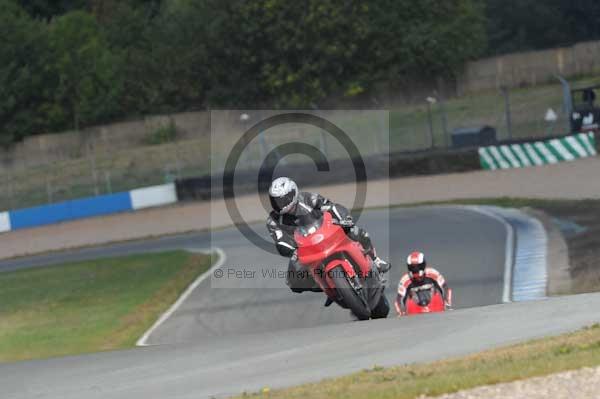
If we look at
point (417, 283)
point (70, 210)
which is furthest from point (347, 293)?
point (70, 210)

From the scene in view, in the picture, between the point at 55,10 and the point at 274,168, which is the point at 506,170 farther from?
the point at 55,10

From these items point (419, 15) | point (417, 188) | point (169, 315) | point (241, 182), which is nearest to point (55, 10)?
point (419, 15)

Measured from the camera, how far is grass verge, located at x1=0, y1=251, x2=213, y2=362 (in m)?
14.2

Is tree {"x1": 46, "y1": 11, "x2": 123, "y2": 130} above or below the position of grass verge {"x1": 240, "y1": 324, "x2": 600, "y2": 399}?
above

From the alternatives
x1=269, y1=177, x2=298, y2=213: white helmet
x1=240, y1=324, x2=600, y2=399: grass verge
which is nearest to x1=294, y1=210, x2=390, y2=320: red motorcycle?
x1=269, y1=177, x2=298, y2=213: white helmet

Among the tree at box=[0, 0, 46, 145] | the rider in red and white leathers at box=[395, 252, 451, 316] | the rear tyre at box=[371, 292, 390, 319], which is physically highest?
the tree at box=[0, 0, 46, 145]

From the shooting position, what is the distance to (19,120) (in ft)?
157

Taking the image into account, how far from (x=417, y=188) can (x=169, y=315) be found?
1365 cm

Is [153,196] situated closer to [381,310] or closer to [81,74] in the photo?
[81,74]

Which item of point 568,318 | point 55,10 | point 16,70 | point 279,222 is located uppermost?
point 55,10

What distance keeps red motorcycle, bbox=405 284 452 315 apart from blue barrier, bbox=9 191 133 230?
69.7ft

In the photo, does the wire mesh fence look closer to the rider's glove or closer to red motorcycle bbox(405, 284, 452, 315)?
red motorcycle bbox(405, 284, 452, 315)

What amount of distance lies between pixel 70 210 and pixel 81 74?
19.6 metres

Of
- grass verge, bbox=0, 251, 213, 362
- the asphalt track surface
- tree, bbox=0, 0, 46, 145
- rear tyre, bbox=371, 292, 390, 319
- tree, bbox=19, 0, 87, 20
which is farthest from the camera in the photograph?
tree, bbox=19, 0, 87, 20
